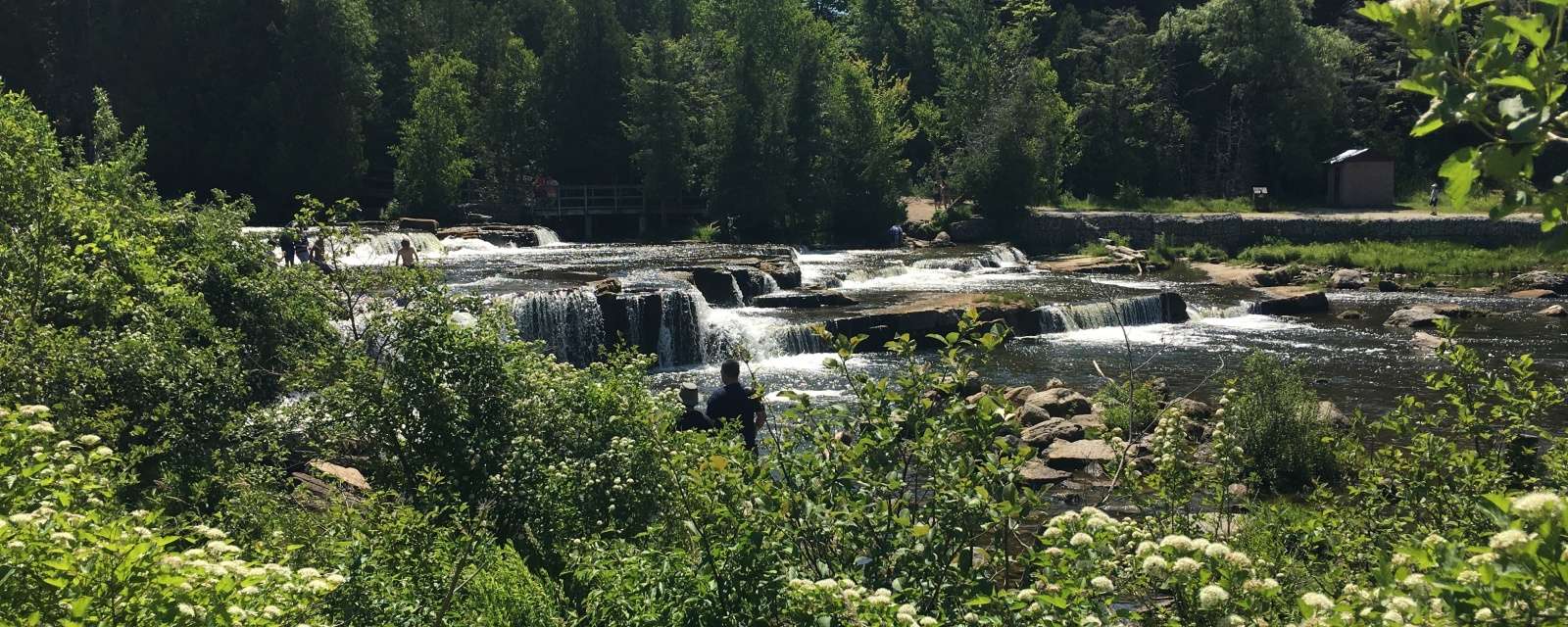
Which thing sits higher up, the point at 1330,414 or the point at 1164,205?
the point at 1164,205

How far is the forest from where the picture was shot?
37.7 meters

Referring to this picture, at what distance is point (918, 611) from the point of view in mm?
4055

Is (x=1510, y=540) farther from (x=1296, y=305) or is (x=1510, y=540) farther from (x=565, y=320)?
(x=1296, y=305)

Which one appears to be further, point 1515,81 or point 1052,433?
point 1052,433

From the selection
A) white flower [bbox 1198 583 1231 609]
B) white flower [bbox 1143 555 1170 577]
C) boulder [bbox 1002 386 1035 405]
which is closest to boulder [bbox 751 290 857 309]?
boulder [bbox 1002 386 1035 405]

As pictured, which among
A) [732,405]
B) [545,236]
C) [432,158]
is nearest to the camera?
Result: [732,405]

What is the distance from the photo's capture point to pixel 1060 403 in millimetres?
15719

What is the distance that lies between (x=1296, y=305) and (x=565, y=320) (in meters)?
14.4

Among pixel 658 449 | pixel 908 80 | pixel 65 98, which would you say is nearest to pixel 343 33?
pixel 65 98

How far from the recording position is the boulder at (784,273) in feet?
82.8

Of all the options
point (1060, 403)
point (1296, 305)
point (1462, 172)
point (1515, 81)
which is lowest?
point (1060, 403)

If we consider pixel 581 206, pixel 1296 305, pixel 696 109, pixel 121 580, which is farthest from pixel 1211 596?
pixel 696 109

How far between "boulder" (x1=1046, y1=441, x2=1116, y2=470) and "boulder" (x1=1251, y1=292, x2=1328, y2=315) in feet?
41.8

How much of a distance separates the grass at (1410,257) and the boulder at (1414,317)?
8229 mm
